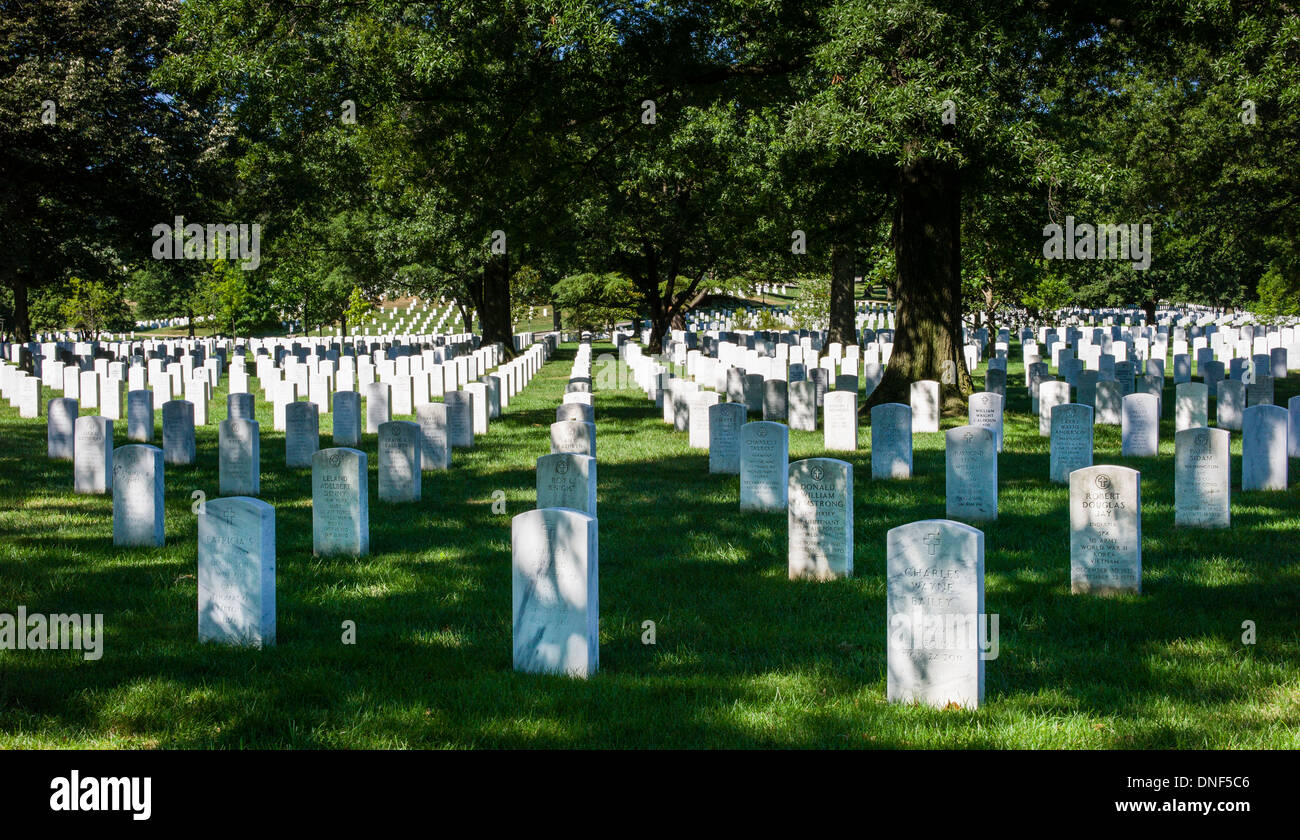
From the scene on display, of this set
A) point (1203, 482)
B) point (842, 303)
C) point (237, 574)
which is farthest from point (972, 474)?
point (842, 303)

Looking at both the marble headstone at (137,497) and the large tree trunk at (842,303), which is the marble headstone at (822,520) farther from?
the large tree trunk at (842,303)

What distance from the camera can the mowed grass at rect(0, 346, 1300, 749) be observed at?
5367 mm

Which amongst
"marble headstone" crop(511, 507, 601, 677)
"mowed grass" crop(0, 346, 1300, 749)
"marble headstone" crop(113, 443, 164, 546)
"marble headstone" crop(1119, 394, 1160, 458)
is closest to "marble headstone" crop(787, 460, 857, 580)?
"mowed grass" crop(0, 346, 1300, 749)

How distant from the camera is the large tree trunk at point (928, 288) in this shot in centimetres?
1814

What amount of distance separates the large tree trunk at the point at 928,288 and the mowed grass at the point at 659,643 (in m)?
7.02

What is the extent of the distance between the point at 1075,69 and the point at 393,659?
670 inches

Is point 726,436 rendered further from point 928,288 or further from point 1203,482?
point 928,288

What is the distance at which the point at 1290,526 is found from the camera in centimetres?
992

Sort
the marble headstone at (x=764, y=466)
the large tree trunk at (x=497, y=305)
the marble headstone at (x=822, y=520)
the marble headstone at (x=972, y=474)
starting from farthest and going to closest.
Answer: the large tree trunk at (x=497, y=305) < the marble headstone at (x=764, y=466) < the marble headstone at (x=972, y=474) < the marble headstone at (x=822, y=520)

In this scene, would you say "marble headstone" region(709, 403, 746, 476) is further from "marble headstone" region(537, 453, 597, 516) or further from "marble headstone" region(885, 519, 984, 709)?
"marble headstone" region(885, 519, 984, 709)

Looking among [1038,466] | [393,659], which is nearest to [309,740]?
[393,659]

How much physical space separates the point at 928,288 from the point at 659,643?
12962 millimetres

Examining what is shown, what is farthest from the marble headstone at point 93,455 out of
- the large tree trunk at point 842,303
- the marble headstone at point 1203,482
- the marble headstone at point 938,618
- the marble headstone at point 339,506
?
the large tree trunk at point 842,303

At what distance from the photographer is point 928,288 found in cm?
1847
